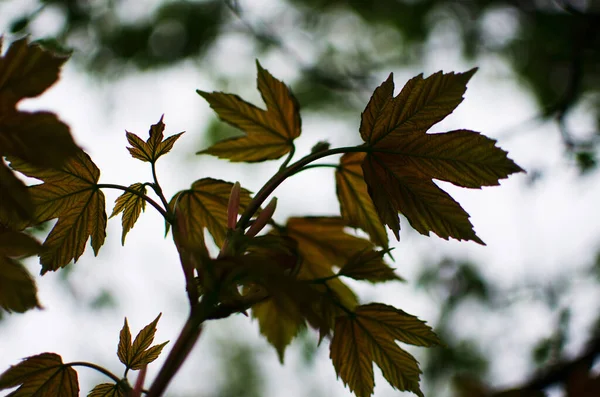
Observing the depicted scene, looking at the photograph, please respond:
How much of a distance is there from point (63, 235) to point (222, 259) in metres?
0.27

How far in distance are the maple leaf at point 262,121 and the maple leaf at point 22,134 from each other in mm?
270

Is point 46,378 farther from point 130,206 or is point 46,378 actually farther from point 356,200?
point 356,200

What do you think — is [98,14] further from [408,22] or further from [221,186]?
[221,186]

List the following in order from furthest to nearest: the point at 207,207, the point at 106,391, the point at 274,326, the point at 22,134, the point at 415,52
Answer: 1. the point at 415,52
2. the point at 274,326
3. the point at 207,207
4. the point at 106,391
5. the point at 22,134

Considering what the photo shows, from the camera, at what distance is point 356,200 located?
0.80 meters

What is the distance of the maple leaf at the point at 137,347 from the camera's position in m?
0.63

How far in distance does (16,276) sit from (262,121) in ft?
1.27

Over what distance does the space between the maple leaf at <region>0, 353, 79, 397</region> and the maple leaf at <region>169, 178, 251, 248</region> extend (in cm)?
A: 22

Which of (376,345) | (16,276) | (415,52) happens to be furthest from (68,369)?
(415,52)

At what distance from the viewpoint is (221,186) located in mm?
727

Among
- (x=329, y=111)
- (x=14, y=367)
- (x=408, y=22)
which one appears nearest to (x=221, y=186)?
(x=14, y=367)

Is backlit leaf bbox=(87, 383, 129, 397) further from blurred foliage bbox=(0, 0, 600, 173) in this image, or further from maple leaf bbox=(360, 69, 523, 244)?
blurred foliage bbox=(0, 0, 600, 173)

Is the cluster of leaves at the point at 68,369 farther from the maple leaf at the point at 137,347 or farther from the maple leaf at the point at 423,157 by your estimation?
the maple leaf at the point at 423,157

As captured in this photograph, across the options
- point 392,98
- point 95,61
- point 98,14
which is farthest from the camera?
point 95,61
